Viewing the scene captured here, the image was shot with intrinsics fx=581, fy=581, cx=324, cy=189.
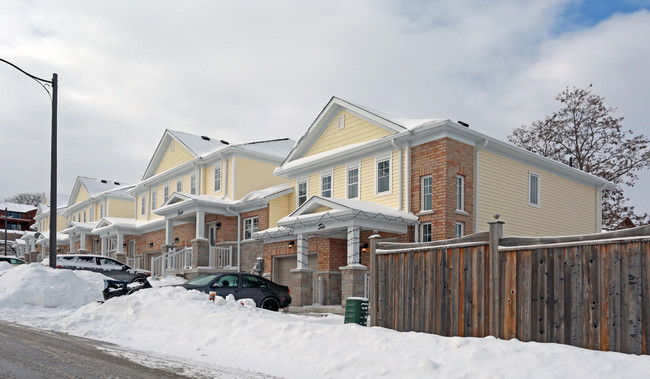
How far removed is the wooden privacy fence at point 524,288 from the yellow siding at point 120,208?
37.2m

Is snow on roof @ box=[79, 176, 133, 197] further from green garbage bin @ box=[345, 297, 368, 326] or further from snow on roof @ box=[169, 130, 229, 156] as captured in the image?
green garbage bin @ box=[345, 297, 368, 326]

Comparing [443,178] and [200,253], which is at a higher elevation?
[443,178]

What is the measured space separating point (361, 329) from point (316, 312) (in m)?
9.66

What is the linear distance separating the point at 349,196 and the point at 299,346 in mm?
13315

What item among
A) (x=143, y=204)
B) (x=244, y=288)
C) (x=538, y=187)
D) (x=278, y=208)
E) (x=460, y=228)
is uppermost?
(x=538, y=187)

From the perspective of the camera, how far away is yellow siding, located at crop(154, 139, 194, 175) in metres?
33.2

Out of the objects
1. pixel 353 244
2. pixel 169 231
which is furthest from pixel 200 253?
pixel 353 244

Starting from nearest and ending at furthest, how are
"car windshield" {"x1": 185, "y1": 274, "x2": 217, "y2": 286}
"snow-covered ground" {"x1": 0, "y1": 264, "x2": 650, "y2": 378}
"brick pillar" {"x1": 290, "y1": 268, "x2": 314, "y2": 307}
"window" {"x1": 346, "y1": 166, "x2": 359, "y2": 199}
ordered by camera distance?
"snow-covered ground" {"x1": 0, "y1": 264, "x2": 650, "y2": 378} → "car windshield" {"x1": 185, "y1": 274, "x2": 217, "y2": 286} → "brick pillar" {"x1": 290, "y1": 268, "x2": 314, "y2": 307} → "window" {"x1": 346, "y1": 166, "x2": 359, "y2": 199}

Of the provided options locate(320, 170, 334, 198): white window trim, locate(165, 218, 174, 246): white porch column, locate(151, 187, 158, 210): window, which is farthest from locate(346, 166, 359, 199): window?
locate(151, 187, 158, 210): window

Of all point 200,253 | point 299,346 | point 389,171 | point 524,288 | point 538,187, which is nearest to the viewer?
point 524,288

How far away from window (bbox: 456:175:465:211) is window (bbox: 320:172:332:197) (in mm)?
5626

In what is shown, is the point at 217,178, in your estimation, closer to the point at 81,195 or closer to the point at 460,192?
the point at 460,192

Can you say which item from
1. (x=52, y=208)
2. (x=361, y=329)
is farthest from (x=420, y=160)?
(x=52, y=208)

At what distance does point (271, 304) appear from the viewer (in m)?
18.1
